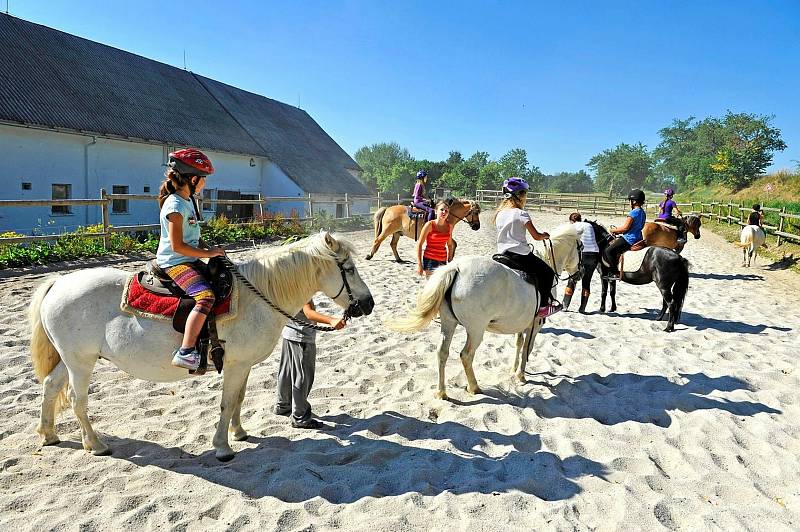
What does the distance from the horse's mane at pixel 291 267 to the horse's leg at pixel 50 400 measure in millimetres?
1511

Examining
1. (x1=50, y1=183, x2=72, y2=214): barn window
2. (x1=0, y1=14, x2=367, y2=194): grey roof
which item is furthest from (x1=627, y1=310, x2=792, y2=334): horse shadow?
(x1=0, y1=14, x2=367, y2=194): grey roof

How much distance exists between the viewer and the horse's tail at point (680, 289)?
717 centimetres

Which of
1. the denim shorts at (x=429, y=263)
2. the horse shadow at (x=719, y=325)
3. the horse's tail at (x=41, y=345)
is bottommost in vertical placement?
the horse shadow at (x=719, y=325)

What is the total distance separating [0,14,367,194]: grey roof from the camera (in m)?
16.4

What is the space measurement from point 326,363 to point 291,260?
2.13 m

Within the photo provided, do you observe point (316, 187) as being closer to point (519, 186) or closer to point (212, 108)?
point (212, 108)

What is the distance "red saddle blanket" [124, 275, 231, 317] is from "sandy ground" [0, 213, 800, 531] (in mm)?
1076

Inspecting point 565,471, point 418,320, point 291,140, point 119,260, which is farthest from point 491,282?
point 291,140

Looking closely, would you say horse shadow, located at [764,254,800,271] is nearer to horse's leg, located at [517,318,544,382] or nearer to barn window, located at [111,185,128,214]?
horse's leg, located at [517,318,544,382]

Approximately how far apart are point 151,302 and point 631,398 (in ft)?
14.4

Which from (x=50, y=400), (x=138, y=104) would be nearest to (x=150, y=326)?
(x=50, y=400)

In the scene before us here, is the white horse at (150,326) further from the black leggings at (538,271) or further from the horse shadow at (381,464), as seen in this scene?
the black leggings at (538,271)

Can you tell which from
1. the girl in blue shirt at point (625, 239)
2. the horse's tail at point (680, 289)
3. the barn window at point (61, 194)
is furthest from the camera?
the barn window at point (61, 194)

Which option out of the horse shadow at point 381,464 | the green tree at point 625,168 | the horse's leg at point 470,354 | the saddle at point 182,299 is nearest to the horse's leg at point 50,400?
the horse shadow at point 381,464
